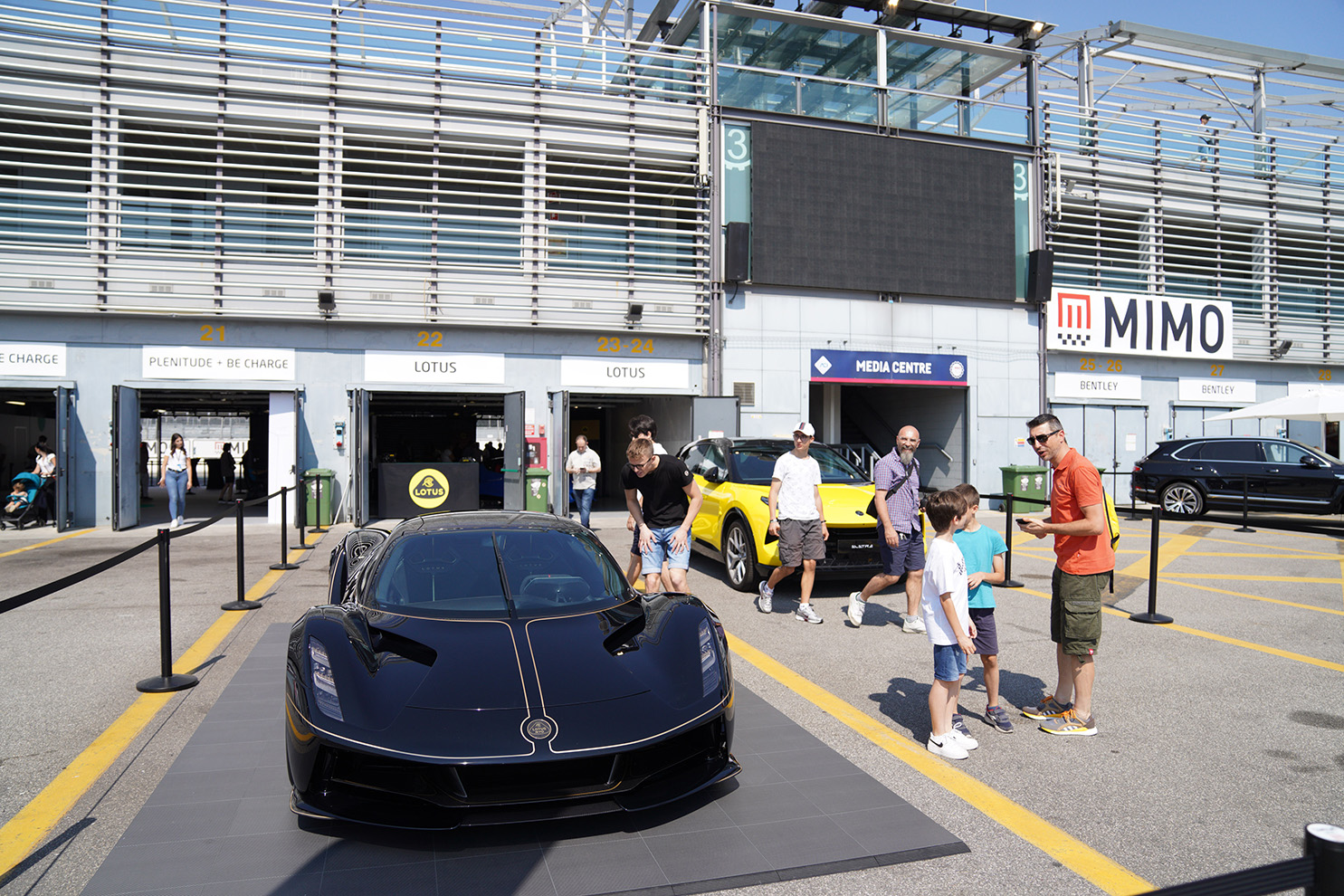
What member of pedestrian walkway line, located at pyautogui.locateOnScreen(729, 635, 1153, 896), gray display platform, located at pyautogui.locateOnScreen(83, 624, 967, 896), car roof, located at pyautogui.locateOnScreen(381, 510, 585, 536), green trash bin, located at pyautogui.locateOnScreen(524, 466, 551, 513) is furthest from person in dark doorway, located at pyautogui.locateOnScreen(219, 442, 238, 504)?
pedestrian walkway line, located at pyautogui.locateOnScreen(729, 635, 1153, 896)

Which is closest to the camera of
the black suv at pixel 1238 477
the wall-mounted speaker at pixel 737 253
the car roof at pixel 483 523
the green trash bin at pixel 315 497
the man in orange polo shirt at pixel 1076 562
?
the man in orange polo shirt at pixel 1076 562

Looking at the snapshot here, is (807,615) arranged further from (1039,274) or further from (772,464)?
(1039,274)

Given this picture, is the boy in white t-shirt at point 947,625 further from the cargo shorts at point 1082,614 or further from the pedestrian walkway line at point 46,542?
the pedestrian walkway line at point 46,542

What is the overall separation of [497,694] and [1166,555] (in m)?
11.7

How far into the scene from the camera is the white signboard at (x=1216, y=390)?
21.9 m

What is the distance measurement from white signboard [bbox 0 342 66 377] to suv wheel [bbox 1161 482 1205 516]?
21901mm

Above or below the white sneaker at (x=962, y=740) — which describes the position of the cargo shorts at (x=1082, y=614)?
above

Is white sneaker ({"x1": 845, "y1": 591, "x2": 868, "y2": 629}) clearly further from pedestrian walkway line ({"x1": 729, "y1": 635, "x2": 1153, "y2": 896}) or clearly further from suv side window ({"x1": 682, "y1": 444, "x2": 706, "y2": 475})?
suv side window ({"x1": 682, "y1": 444, "x2": 706, "y2": 475})

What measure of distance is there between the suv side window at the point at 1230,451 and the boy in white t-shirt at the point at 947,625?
14.9 m

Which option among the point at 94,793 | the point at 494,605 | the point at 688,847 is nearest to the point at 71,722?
the point at 94,793

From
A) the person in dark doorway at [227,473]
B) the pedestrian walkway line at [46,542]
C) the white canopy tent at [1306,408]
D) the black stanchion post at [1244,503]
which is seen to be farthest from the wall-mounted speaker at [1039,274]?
the person in dark doorway at [227,473]

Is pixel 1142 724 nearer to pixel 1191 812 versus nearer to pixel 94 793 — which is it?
pixel 1191 812

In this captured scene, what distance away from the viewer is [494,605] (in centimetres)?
404

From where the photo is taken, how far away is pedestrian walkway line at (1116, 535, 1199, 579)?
10273 millimetres
